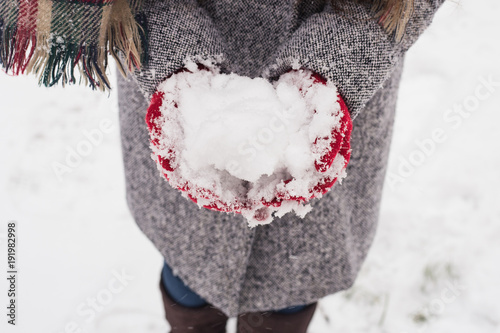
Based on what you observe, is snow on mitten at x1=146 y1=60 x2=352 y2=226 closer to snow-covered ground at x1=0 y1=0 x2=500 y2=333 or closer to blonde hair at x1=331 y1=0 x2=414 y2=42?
blonde hair at x1=331 y1=0 x2=414 y2=42

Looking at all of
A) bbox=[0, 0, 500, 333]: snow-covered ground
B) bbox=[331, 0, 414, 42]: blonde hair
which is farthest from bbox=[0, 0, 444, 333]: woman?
bbox=[0, 0, 500, 333]: snow-covered ground

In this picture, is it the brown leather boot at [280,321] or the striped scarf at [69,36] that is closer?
the striped scarf at [69,36]

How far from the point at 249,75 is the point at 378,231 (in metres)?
0.98

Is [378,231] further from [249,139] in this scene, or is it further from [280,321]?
[249,139]

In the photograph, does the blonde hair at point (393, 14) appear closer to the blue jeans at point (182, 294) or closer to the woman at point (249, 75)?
the woman at point (249, 75)

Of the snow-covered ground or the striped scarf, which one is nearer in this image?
the striped scarf

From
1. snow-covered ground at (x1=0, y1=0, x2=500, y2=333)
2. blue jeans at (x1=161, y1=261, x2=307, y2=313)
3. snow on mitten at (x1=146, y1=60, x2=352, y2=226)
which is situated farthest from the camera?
snow-covered ground at (x1=0, y1=0, x2=500, y2=333)

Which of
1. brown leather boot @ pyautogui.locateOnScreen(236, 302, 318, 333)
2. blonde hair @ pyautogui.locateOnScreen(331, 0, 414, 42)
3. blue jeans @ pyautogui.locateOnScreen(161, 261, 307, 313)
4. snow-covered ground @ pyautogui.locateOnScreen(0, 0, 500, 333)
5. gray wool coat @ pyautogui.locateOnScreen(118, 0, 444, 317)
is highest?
blonde hair @ pyautogui.locateOnScreen(331, 0, 414, 42)

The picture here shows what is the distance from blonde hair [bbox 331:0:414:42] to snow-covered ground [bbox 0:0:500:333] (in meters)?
0.49

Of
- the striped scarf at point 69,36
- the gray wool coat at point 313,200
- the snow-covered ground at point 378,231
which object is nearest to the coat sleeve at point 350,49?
the gray wool coat at point 313,200

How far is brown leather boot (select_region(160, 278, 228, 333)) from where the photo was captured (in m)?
0.88

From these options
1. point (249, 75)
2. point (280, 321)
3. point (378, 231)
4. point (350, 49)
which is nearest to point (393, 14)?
point (350, 49)

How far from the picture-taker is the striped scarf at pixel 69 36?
0.50 meters

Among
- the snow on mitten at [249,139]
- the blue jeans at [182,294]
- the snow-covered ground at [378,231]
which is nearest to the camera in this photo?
the snow on mitten at [249,139]
